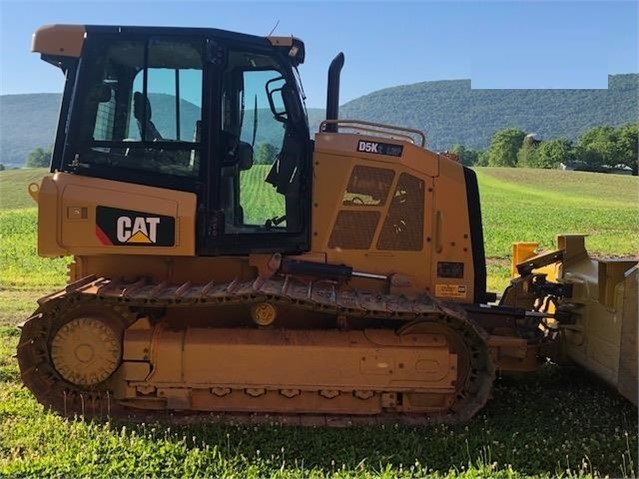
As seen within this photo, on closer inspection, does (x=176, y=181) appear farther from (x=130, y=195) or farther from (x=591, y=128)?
(x=591, y=128)

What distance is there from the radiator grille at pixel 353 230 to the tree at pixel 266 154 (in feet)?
2.50

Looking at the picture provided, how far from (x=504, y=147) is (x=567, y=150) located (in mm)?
13422

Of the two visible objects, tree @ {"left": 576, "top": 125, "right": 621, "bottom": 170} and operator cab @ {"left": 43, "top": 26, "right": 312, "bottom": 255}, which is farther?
tree @ {"left": 576, "top": 125, "right": 621, "bottom": 170}

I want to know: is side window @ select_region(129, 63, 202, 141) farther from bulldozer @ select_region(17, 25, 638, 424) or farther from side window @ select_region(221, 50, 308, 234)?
side window @ select_region(221, 50, 308, 234)

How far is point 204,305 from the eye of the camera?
5.15 meters

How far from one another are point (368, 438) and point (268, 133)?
265cm

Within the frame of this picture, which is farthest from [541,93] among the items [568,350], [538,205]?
[568,350]

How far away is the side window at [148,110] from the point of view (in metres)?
5.23

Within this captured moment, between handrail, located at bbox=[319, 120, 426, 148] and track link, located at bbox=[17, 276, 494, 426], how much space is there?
1.51 metres

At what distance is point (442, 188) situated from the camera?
564 cm

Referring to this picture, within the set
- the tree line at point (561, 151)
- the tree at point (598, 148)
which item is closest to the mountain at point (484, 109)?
the tree line at point (561, 151)

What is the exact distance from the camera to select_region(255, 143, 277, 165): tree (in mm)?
5527

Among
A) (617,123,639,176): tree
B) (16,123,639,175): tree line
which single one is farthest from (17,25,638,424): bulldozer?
(617,123,639,176): tree

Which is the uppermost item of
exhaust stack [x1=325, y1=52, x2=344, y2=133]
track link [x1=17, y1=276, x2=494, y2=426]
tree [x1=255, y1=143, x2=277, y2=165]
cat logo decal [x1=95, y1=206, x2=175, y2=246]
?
exhaust stack [x1=325, y1=52, x2=344, y2=133]
